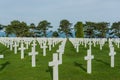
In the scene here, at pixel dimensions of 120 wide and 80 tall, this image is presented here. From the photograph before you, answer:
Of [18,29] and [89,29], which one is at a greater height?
[18,29]

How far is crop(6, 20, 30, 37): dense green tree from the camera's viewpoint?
3398 inches

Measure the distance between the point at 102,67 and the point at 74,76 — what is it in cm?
302

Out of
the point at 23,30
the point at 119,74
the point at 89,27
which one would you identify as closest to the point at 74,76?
the point at 119,74

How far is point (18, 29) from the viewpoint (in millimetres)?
87250

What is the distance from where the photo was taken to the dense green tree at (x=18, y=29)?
8631 cm

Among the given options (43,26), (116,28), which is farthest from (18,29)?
(116,28)

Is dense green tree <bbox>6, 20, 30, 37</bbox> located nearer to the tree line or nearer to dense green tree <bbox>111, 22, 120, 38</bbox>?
the tree line

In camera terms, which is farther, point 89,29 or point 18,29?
point 89,29

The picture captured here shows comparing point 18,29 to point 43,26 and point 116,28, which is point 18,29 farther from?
point 116,28

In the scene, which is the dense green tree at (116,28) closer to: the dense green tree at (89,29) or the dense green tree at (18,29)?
the dense green tree at (89,29)

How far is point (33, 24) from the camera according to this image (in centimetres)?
9394

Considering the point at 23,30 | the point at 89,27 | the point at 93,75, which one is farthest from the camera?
the point at 89,27

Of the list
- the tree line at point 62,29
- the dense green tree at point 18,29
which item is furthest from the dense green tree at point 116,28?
the dense green tree at point 18,29

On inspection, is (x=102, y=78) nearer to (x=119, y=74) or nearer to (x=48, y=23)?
(x=119, y=74)
